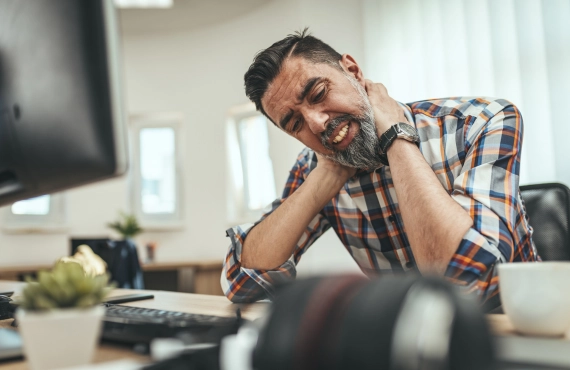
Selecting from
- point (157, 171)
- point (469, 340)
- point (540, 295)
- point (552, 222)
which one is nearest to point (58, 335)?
point (469, 340)

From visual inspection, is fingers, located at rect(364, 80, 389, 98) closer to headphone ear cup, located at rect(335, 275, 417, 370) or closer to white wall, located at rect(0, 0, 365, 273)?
headphone ear cup, located at rect(335, 275, 417, 370)

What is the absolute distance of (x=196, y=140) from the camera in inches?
203

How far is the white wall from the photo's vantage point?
4.80 metres

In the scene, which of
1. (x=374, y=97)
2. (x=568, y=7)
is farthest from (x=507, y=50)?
(x=374, y=97)

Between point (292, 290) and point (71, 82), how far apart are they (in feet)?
1.56

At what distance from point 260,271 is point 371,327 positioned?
102 centimetres

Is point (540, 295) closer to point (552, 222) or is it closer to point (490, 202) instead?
point (490, 202)

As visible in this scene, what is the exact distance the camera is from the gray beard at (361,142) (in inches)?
50.0

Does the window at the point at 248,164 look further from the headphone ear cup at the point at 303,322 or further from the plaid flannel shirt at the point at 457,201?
the headphone ear cup at the point at 303,322

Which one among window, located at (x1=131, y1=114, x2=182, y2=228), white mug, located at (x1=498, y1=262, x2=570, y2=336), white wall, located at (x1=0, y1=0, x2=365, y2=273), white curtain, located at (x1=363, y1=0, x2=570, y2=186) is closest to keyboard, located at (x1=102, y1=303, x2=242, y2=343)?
white mug, located at (x1=498, y1=262, x2=570, y2=336)

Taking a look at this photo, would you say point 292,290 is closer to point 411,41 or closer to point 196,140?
point 411,41

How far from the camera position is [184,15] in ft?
16.2

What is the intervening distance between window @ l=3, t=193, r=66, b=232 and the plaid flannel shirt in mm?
3818

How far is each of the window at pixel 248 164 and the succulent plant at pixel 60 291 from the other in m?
4.21
